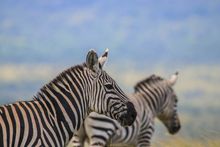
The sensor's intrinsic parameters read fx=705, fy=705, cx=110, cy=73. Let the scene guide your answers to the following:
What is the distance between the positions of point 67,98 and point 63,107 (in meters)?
0.12

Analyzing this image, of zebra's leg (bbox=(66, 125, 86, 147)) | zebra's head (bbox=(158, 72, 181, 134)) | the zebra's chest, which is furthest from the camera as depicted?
zebra's head (bbox=(158, 72, 181, 134))

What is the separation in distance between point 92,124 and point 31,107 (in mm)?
5878

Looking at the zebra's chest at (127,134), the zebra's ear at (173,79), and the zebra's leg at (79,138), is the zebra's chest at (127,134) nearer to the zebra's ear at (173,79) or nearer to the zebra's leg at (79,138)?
the zebra's leg at (79,138)

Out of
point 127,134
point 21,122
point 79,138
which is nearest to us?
point 21,122

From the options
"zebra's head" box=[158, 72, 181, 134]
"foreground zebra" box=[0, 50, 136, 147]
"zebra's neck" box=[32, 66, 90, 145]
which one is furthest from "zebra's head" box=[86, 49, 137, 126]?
"zebra's head" box=[158, 72, 181, 134]

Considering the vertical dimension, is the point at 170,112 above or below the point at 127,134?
above

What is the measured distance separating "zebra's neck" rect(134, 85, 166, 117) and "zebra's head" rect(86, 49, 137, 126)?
6.53 metres

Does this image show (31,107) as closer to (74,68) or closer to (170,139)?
(74,68)

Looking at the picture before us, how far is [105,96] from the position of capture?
8328mm

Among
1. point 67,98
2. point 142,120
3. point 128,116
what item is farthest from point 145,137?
point 67,98

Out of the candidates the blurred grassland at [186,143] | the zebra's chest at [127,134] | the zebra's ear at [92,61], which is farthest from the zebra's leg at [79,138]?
the zebra's ear at [92,61]

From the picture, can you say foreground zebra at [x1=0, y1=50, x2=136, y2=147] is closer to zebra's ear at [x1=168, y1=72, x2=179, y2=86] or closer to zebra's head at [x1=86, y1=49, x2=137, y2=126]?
zebra's head at [x1=86, y1=49, x2=137, y2=126]

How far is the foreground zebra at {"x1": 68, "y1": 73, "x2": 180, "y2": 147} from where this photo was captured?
13.7 metres

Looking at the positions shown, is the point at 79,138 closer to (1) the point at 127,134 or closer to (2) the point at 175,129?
(1) the point at 127,134
